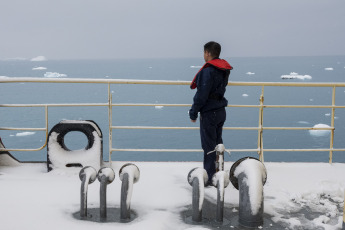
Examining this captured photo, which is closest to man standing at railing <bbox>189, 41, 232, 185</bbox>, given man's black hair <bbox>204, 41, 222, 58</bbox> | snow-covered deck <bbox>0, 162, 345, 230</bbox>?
man's black hair <bbox>204, 41, 222, 58</bbox>

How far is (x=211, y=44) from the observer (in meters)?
3.85

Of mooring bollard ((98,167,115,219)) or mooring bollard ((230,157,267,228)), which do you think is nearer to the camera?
mooring bollard ((230,157,267,228))

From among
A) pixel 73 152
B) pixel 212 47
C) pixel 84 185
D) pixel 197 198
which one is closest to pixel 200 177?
pixel 197 198

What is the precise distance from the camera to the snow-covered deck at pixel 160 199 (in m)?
3.30

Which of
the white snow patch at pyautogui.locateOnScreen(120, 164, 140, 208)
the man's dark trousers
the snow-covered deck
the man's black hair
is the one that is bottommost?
the snow-covered deck

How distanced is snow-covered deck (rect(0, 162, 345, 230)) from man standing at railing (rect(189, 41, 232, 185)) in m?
0.52

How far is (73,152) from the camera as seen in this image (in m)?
4.68

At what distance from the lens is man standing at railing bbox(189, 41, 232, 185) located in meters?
3.79

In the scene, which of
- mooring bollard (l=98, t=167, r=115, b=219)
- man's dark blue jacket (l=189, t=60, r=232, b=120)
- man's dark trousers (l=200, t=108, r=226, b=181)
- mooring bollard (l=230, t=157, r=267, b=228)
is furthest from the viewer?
man's dark trousers (l=200, t=108, r=226, b=181)

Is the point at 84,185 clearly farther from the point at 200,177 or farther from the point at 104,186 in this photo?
the point at 200,177

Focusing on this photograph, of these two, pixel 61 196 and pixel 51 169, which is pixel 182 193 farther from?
pixel 51 169

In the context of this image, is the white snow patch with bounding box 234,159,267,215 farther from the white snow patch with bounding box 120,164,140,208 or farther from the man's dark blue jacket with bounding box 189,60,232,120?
the white snow patch with bounding box 120,164,140,208

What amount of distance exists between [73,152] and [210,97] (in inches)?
76.4

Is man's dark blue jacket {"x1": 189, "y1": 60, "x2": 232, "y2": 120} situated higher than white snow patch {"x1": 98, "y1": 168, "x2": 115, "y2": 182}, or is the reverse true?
man's dark blue jacket {"x1": 189, "y1": 60, "x2": 232, "y2": 120}
